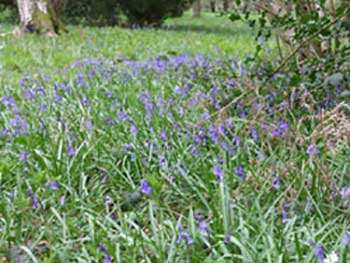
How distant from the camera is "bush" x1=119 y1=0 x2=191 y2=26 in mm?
16484

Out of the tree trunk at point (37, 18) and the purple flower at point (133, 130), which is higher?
the tree trunk at point (37, 18)

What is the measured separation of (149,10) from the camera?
1677 cm

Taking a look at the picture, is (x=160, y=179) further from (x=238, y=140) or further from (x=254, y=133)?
(x=254, y=133)

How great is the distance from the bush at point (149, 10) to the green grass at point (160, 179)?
38.0ft

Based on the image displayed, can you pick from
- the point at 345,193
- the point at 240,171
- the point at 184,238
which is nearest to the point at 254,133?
the point at 240,171

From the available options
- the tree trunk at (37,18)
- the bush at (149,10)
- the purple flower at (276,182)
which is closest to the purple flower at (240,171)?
the purple flower at (276,182)

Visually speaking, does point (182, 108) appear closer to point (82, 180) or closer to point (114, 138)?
point (114, 138)

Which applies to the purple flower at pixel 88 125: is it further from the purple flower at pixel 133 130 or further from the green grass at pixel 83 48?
the green grass at pixel 83 48

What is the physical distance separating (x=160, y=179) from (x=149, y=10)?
14093 mm

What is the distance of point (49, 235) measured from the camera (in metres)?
2.54

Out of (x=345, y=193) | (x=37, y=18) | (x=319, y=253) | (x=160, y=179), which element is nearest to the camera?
(x=319, y=253)

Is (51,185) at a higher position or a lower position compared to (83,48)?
higher

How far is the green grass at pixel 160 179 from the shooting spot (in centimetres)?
238

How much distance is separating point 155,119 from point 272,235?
1.71m
